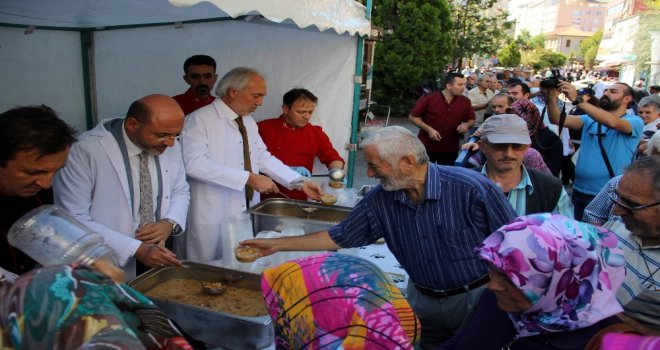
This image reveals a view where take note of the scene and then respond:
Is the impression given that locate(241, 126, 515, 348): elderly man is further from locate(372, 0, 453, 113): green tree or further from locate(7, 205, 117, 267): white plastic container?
locate(372, 0, 453, 113): green tree

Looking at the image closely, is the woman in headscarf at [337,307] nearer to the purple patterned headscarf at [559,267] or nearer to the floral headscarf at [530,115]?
the purple patterned headscarf at [559,267]

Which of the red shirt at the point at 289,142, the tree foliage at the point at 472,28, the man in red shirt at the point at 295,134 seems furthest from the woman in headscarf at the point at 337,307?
the tree foliage at the point at 472,28

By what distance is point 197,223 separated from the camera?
272 cm

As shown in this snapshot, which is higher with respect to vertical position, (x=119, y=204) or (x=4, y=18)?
(x=4, y=18)

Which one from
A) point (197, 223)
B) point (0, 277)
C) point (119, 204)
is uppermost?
point (0, 277)

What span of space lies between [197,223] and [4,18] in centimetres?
226

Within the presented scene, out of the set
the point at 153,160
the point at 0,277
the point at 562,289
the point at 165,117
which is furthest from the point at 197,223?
the point at 562,289

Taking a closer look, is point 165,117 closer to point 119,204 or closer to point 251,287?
point 119,204

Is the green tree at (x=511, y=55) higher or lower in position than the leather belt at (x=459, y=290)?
higher

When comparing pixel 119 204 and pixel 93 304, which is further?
pixel 119 204

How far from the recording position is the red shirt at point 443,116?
5.16 m

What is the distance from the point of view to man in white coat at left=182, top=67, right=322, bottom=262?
2627mm

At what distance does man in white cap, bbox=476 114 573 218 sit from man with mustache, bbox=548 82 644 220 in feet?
4.78

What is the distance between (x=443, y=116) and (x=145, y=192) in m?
3.76
